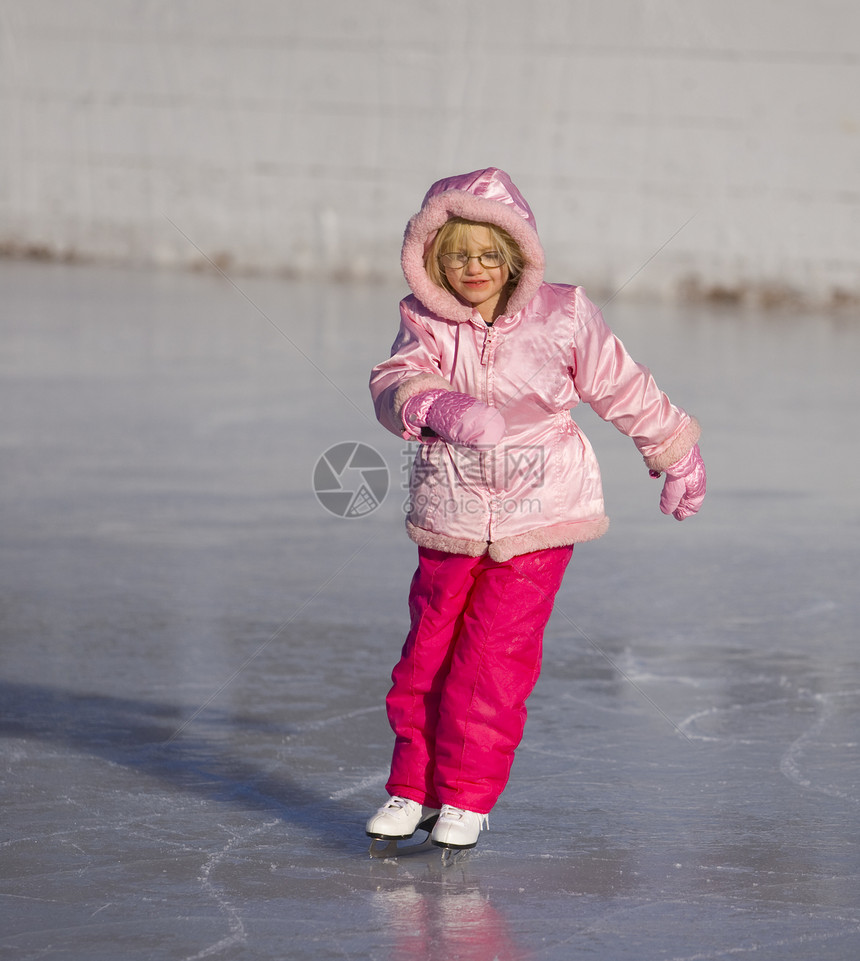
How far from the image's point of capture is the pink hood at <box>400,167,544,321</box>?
7.29 ft

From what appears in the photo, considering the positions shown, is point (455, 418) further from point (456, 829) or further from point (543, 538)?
point (456, 829)

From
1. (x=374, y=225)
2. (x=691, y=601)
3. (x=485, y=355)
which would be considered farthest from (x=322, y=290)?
(x=485, y=355)

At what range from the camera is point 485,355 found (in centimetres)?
226

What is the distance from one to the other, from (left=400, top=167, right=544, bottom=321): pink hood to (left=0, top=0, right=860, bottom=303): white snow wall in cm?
973

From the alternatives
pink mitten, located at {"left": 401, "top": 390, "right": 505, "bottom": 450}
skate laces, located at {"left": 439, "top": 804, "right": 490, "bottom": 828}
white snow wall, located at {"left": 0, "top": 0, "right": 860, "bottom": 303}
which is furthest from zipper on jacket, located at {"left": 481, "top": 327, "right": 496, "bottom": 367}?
white snow wall, located at {"left": 0, "top": 0, "right": 860, "bottom": 303}

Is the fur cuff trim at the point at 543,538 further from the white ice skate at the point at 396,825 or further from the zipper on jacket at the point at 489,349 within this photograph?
the white ice skate at the point at 396,825

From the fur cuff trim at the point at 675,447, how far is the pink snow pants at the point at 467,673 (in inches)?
7.8

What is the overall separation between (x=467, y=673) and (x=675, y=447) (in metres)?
0.47

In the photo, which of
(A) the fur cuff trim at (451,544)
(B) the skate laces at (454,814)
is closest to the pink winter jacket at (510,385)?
(A) the fur cuff trim at (451,544)

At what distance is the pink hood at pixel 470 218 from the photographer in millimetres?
2221

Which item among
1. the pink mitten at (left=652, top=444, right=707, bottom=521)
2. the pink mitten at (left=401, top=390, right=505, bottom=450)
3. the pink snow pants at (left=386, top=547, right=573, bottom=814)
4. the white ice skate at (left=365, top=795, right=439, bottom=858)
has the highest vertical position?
the pink mitten at (left=401, top=390, right=505, bottom=450)

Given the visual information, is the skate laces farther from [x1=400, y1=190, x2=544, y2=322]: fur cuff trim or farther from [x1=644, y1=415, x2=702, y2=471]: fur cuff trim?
[x1=400, y1=190, x2=544, y2=322]: fur cuff trim

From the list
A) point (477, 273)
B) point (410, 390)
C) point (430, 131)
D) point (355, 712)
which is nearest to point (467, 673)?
point (410, 390)

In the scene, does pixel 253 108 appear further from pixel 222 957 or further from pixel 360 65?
pixel 222 957
